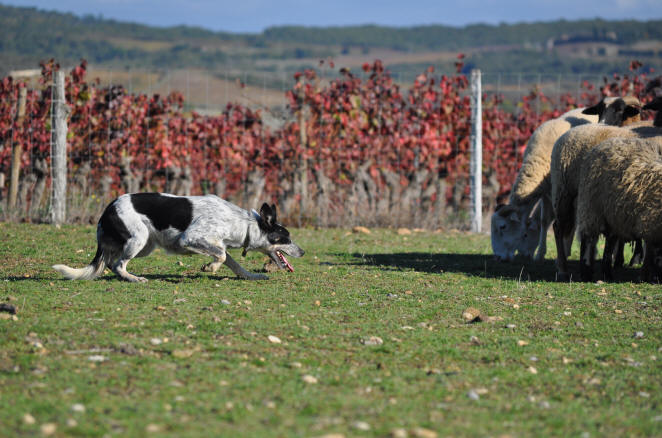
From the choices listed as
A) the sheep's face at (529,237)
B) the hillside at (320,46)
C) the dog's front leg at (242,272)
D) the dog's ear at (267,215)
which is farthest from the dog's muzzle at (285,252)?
the hillside at (320,46)

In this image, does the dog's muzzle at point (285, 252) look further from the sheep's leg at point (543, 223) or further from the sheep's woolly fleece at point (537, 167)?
the sheep's leg at point (543, 223)

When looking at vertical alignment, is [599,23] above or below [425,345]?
above

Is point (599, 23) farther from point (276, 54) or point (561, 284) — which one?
point (561, 284)

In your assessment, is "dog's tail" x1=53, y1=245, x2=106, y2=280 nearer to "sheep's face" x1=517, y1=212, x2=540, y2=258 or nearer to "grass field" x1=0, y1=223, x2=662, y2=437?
"grass field" x1=0, y1=223, x2=662, y2=437

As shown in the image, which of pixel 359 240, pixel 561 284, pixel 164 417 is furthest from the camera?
pixel 359 240

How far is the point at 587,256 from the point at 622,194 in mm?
1045

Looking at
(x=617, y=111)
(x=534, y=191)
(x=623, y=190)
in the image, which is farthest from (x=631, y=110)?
(x=623, y=190)

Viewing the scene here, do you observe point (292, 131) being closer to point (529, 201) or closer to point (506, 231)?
point (506, 231)

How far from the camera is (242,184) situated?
1520 centimetres

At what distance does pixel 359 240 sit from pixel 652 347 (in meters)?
7.20

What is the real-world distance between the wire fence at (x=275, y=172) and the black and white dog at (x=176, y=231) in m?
6.05

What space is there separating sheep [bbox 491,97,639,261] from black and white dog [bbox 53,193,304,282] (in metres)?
3.97

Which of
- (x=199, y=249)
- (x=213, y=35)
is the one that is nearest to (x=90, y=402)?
(x=199, y=249)

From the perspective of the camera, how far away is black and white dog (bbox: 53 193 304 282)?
7.77m
